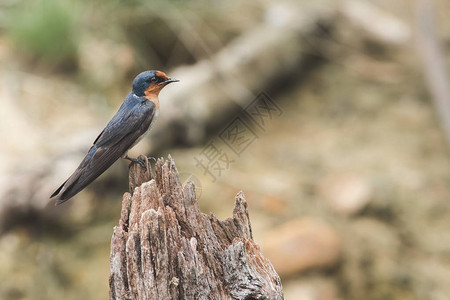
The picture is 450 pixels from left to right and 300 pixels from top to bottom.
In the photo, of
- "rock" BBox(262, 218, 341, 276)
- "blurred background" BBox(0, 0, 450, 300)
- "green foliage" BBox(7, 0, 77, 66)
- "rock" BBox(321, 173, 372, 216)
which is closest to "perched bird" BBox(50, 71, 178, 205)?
"blurred background" BBox(0, 0, 450, 300)

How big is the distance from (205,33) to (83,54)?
1.66 m

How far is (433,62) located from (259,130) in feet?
8.31

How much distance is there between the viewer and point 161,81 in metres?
2.66

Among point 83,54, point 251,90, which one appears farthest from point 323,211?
point 83,54

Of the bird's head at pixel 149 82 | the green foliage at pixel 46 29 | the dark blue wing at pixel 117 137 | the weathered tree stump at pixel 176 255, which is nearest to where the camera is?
the weathered tree stump at pixel 176 255

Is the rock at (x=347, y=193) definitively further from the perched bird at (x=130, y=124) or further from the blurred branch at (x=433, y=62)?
the perched bird at (x=130, y=124)

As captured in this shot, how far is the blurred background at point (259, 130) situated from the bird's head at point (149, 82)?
174 cm

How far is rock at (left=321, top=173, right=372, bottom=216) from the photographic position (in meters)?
5.15

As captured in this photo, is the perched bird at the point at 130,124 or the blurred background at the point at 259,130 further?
the blurred background at the point at 259,130

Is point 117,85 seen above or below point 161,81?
above

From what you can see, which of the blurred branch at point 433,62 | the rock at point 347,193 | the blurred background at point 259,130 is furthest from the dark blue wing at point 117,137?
the blurred branch at point 433,62

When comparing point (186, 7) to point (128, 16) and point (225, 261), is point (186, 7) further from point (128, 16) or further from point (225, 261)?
point (225, 261)

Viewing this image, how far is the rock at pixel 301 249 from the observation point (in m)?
4.45

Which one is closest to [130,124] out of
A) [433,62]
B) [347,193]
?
[347,193]
